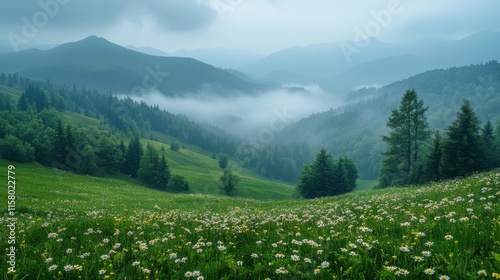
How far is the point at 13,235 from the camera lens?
7.09 meters

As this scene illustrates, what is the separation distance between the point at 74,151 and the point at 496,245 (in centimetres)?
9827

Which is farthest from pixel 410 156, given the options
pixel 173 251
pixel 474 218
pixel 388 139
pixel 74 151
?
pixel 74 151

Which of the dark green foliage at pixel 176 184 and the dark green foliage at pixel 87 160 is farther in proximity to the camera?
the dark green foliage at pixel 176 184

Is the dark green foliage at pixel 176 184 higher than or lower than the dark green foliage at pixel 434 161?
lower

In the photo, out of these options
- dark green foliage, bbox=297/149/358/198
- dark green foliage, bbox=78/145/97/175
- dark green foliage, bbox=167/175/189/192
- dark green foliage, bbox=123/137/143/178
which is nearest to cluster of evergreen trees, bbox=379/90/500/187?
dark green foliage, bbox=297/149/358/198

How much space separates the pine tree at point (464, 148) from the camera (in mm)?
40969

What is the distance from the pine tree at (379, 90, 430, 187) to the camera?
46875 mm

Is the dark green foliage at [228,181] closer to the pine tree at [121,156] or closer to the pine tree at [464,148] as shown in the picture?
the pine tree at [121,156]

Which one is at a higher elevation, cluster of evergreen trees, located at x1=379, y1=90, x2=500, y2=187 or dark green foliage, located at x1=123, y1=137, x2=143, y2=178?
cluster of evergreen trees, located at x1=379, y1=90, x2=500, y2=187

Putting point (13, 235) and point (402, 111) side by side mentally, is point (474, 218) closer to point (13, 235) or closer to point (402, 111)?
point (13, 235)

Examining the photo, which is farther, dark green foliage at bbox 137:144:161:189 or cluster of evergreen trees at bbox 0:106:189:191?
dark green foliage at bbox 137:144:161:189

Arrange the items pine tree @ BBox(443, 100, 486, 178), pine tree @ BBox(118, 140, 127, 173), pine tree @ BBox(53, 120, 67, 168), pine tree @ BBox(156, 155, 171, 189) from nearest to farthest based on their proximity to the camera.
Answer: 1. pine tree @ BBox(443, 100, 486, 178)
2. pine tree @ BBox(53, 120, 67, 168)
3. pine tree @ BBox(156, 155, 171, 189)
4. pine tree @ BBox(118, 140, 127, 173)

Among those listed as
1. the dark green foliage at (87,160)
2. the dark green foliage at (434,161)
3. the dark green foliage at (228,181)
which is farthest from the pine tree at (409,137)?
the dark green foliage at (87,160)

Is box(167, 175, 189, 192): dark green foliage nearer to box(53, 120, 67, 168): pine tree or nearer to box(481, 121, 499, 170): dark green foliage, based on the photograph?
box(53, 120, 67, 168): pine tree
